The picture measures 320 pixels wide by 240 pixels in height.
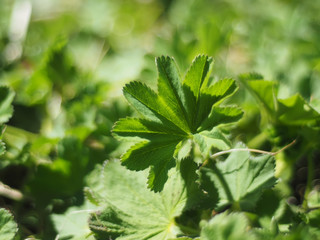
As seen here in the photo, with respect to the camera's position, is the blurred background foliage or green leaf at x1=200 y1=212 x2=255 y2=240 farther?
the blurred background foliage

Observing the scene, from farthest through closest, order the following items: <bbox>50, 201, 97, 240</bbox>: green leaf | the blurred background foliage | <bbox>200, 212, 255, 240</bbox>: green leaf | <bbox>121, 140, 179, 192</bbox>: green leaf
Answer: the blurred background foliage
<bbox>50, 201, 97, 240</bbox>: green leaf
<bbox>121, 140, 179, 192</bbox>: green leaf
<bbox>200, 212, 255, 240</bbox>: green leaf

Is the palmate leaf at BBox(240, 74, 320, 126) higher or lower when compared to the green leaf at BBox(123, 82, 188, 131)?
lower

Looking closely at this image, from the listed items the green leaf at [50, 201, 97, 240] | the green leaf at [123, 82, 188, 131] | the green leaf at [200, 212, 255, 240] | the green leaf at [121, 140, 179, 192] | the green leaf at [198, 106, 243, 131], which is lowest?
the green leaf at [50, 201, 97, 240]

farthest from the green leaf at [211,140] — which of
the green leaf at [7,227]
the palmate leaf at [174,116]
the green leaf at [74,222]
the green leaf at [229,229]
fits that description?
the green leaf at [7,227]

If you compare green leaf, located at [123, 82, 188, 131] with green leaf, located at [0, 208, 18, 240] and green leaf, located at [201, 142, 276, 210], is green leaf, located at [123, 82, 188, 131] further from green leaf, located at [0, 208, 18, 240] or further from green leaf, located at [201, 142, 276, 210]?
green leaf, located at [0, 208, 18, 240]

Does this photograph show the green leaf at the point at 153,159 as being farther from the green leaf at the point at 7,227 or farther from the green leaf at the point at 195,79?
the green leaf at the point at 7,227

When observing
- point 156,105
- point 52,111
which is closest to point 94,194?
point 156,105

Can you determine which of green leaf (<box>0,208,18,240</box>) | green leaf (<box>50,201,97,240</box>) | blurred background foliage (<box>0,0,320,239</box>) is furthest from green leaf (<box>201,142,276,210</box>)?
green leaf (<box>0,208,18,240</box>)
